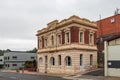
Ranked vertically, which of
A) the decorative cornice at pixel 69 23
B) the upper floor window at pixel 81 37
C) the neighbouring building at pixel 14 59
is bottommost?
the neighbouring building at pixel 14 59

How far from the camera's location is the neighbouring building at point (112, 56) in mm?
33406

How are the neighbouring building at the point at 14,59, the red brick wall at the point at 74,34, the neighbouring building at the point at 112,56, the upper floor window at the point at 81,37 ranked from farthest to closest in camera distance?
the neighbouring building at the point at 14,59 < the upper floor window at the point at 81,37 < the red brick wall at the point at 74,34 < the neighbouring building at the point at 112,56

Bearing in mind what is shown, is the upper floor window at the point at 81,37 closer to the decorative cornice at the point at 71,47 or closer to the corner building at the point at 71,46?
the corner building at the point at 71,46

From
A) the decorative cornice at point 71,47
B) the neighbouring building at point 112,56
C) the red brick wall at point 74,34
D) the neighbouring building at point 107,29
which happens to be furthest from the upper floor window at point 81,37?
the neighbouring building at point 112,56

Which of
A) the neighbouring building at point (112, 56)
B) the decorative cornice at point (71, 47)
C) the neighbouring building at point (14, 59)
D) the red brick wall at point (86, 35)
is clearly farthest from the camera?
the neighbouring building at point (14, 59)

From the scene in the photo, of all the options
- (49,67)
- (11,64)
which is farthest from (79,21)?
(11,64)

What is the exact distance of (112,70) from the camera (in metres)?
34.0

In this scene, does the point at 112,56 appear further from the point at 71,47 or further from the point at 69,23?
the point at 69,23

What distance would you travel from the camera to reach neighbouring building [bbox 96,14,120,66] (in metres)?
56.1

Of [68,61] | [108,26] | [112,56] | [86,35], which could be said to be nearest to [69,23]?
[86,35]

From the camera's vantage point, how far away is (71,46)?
1698 inches

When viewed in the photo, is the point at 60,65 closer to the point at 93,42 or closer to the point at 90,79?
the point at 93,42

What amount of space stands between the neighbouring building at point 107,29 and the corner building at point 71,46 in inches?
313

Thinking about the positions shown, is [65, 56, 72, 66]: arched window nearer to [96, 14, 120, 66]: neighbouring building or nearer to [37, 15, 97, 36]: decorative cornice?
[37, 15, 97, 36]: decorative cornice
